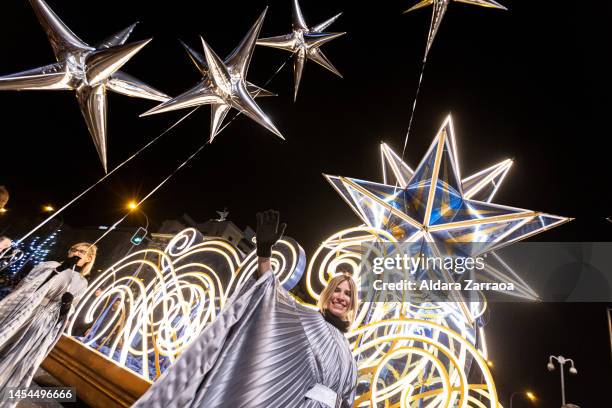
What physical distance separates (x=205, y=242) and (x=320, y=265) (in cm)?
179

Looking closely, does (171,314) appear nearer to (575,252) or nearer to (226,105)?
(226,105)

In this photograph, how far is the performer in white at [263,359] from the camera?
1943 millimetres

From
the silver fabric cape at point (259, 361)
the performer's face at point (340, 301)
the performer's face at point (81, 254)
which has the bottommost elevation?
the silver fabric cape at point (259, 361)

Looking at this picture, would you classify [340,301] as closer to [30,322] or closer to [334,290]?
[334,290]

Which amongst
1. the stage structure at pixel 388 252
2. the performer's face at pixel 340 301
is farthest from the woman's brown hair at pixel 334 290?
the stage structure at pixel 388 252

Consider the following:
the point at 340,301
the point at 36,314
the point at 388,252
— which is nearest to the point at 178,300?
the point at 36,314

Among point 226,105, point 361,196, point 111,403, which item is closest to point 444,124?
point 361,196

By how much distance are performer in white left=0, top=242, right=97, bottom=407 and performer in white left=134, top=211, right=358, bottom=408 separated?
10.8 feet

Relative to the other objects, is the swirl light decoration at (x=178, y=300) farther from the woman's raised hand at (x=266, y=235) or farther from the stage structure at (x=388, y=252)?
the woman's raised hand at (x=266, y=235)

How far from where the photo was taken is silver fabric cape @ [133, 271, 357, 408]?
6.36ft

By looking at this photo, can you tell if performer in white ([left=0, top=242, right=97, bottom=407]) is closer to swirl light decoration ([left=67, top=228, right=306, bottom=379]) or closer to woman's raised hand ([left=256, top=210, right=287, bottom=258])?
swirl light decoration ([left=67, top=228, right=306, bottom=379])

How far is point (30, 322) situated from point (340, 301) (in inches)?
171

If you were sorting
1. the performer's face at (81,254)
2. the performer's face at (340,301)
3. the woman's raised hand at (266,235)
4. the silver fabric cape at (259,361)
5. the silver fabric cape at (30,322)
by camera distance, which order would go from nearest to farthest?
the silver fabric cape at (259,361) → the woman's raised hand at (266,235) → the performer's face at (340,301) → the silver fabric cape at (30,322) → the performer's face at (81,254)

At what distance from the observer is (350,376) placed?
269cm
